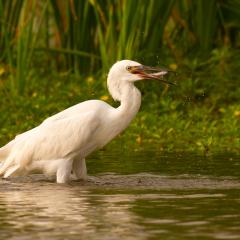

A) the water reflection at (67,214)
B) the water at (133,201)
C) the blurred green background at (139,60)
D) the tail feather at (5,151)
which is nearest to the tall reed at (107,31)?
the blurred green background at (139,60)

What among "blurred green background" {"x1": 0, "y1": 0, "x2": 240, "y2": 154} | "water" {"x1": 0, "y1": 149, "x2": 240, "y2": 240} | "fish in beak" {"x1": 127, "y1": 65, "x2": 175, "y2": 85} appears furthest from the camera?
"blurred green background" {"x1": 0, "y1": 0, "x2": 240, "y2": 154}

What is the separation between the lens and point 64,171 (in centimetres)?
995

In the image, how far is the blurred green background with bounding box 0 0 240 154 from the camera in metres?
13.5

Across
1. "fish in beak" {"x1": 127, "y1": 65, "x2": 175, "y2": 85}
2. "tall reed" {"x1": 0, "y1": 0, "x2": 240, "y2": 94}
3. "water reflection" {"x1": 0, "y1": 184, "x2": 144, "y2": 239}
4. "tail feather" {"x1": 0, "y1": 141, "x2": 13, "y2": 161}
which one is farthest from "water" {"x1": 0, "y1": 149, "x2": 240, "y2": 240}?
"tall reed" {"x1": 0, "y1": 0, "x2": 240, "y2": 94}

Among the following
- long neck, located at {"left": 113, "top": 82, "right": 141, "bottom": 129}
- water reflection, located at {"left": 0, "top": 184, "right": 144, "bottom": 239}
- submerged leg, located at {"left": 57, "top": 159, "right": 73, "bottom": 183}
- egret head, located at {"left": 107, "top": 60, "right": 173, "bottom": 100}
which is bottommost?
water reflection, located at {"left": 0, "top": 184, "right": 144, "bottom": 239}

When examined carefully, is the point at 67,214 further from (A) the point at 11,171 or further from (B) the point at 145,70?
(B) the point at 145,70

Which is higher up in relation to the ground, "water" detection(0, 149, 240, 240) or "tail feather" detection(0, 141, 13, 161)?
"tail feather" detection(0, 141, 13, 161)

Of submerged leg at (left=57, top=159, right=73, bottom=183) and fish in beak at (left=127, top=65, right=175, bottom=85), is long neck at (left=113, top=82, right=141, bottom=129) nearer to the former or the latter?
fish in beak at (left=127, top=65, right=175, bottom=85)

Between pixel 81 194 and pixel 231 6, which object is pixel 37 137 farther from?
pixel 231 6

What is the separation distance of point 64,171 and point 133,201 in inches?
75.6

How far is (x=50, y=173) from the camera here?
33.1 ft

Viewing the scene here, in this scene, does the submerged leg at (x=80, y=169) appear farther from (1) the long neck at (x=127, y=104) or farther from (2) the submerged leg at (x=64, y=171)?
(1) the long neck at (x=127, y=104)

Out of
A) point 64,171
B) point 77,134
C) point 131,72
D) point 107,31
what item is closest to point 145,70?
point 131,72

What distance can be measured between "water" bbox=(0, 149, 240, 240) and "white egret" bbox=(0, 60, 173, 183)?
17 cm
